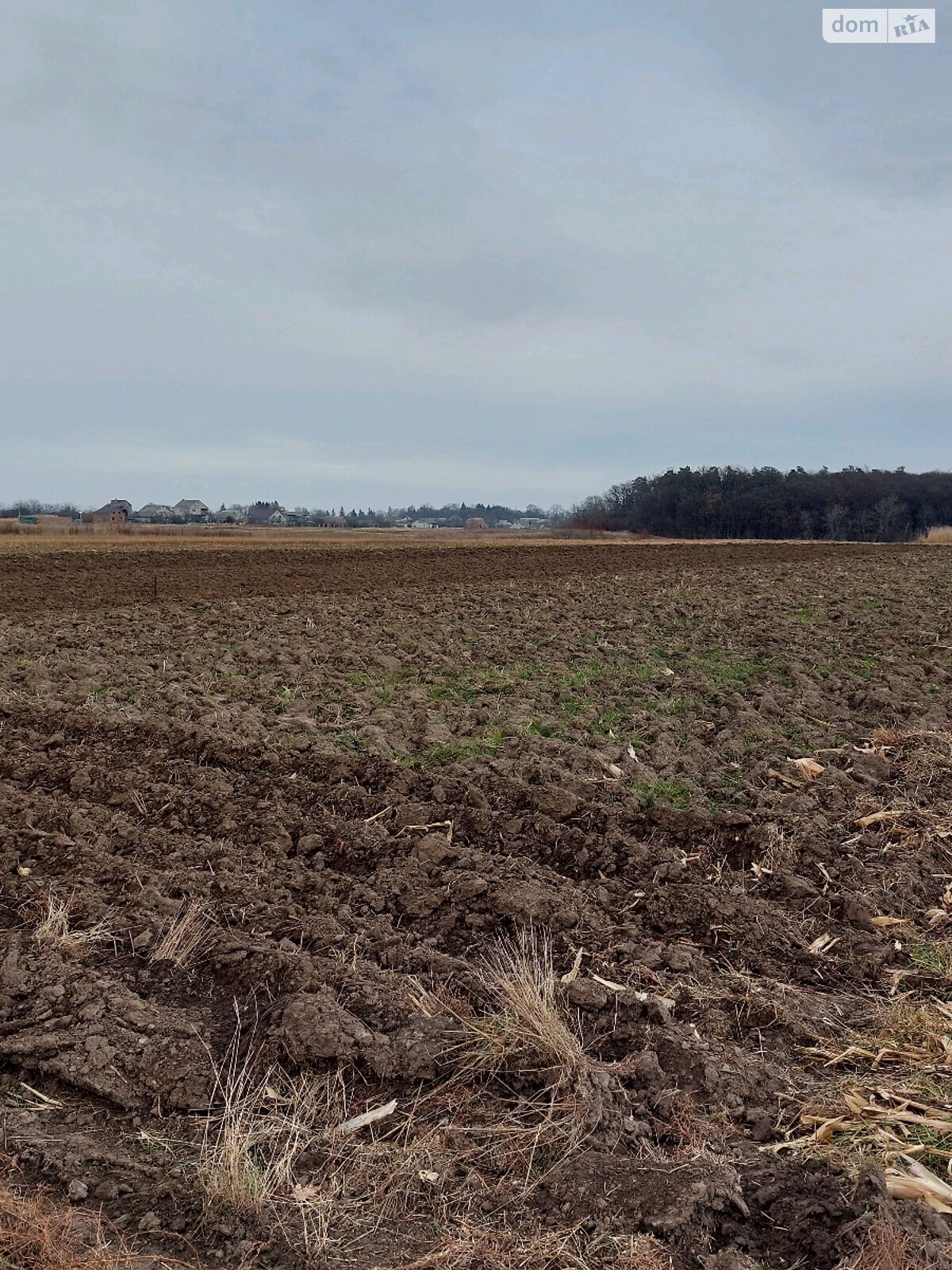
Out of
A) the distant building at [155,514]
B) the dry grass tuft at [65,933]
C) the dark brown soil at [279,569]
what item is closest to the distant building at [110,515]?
the distant building at [155,514]

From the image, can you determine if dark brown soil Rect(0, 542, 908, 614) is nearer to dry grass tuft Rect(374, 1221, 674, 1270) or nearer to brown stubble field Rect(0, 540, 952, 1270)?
brown stubble field Rect(0, 540, 952, 1270)

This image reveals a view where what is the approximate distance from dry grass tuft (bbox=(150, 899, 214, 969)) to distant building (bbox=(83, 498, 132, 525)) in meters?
64.7

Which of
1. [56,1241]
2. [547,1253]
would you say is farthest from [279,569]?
[547,1253]

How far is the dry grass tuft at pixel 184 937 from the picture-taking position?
4117mm

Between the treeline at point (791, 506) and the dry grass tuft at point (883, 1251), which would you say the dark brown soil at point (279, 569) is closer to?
the dry grass tuft at point (883, 1251)

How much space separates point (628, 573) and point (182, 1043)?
19.0m

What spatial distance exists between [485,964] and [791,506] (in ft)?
301

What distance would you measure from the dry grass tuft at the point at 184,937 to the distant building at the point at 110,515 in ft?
212

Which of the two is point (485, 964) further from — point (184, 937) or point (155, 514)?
point (155, 514)

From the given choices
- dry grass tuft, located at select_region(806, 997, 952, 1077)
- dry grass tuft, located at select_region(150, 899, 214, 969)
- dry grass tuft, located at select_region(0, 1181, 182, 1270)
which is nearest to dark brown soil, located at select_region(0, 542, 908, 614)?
dry grass tuft, located at select_region(150, 899, 214, 969)

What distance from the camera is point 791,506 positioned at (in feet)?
292

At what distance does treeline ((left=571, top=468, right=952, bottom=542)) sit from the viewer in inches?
3305

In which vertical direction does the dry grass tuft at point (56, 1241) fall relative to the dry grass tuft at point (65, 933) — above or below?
below

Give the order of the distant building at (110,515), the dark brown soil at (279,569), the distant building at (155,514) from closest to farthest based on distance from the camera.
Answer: the dark brown soil at (279,569) → the distant building at (110,515) → the distant building at (155,514)
